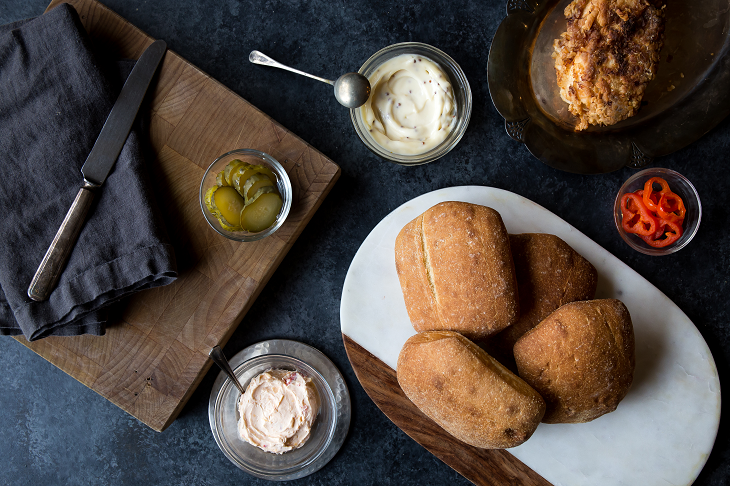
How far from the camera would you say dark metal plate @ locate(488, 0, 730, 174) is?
2057mm

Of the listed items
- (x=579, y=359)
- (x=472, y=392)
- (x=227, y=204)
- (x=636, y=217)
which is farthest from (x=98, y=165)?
(x=636, y=217)

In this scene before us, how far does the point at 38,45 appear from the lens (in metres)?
2.05

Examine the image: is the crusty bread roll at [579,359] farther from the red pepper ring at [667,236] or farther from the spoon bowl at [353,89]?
the spoon bowl at [353,89]

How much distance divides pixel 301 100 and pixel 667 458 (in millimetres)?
2401

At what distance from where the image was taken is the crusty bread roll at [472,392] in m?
1.67

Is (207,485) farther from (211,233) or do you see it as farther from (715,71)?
(715,71)

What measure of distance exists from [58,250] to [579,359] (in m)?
2.19

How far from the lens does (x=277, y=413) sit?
220cm

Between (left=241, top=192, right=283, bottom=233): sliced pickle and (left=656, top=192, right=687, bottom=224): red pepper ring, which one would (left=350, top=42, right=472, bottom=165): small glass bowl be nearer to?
(left=241, top=192, right=283, bottom=233): sliced pickle

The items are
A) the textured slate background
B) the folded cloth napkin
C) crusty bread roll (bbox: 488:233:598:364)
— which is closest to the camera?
crusty bread roll (bbox: 488:233:598:364)

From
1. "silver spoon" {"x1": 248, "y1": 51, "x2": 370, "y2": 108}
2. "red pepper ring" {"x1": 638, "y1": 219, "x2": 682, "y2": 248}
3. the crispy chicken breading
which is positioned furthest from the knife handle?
"red pepper ring" {"x1": 638, "y1": 219, "x2": 682, "y2": 248}

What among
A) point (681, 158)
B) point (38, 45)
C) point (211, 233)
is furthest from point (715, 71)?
point (38, 45)

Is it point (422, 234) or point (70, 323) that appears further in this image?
point (70, 323)

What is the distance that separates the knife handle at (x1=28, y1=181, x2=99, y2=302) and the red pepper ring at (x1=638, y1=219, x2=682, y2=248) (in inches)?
99.8
